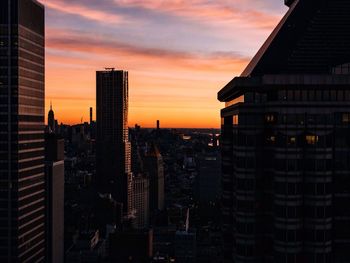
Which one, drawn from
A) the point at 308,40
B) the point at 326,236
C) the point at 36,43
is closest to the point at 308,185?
the point at 326,236

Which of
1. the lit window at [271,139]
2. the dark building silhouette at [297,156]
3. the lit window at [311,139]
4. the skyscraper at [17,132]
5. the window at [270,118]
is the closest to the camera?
the dark building silhouette at [297,156]

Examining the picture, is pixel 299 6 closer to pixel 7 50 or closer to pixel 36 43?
pixel 7 50

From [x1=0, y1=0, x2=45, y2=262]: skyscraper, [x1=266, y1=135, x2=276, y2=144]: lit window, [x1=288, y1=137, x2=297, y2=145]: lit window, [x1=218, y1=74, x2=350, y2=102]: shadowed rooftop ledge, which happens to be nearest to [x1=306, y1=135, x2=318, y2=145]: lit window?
[x1=288, y1=137, x2=297, y2=145]: lit window

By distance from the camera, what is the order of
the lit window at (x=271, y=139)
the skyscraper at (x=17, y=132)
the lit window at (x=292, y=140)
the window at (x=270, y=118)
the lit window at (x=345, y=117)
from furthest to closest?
the skyscraper at (x=17, y=132) < the lit window at (x=271, y=139) < the window at (x=270, y=118) < the lit window at (x=345, y=117) < the lit window at (x=292, y=140)

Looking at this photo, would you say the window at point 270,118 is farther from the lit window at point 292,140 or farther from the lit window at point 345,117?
the lit window at point 345,117

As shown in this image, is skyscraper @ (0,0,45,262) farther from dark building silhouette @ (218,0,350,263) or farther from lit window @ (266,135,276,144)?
lit window @ (266,135,276,144)

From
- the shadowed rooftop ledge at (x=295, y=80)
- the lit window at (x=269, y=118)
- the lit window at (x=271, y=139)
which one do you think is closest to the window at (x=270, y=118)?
the lit window at (x=269, y=118)
